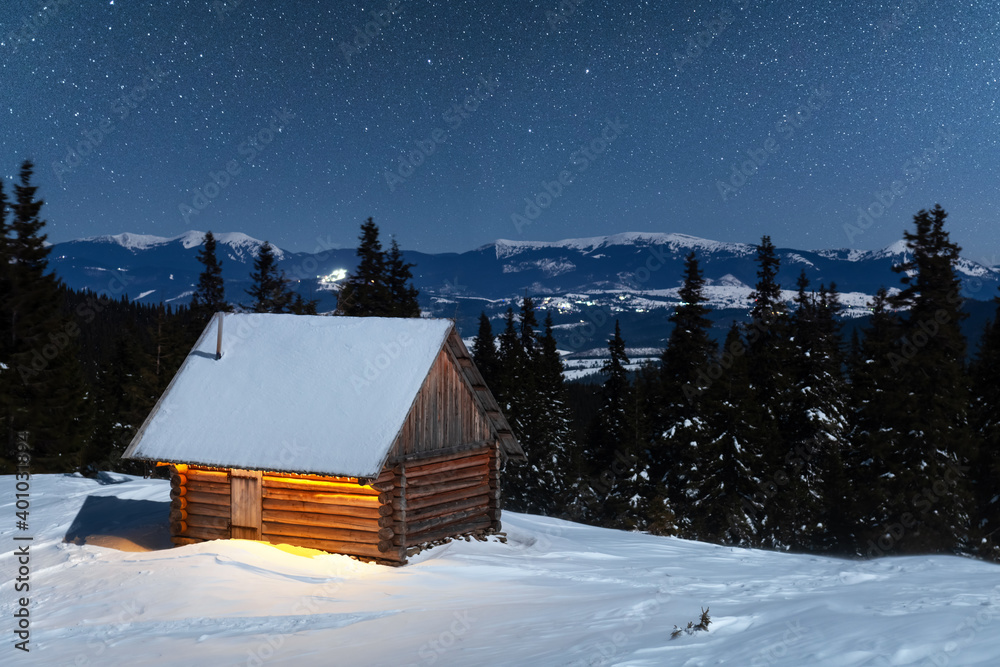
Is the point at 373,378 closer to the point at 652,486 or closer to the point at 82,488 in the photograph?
the point at 82,488

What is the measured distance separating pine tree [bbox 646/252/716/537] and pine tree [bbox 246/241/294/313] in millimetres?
24094

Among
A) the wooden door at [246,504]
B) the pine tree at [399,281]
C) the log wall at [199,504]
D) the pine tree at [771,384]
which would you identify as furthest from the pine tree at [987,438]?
the pine tree at [399,281]

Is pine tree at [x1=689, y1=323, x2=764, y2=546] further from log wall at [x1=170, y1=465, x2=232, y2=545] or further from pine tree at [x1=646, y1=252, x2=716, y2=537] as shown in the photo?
log wall at [x1=170, y1=465, x2=232, y2=545]

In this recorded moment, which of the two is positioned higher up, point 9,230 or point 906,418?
point 9,230

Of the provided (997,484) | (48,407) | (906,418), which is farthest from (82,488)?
(997,484)

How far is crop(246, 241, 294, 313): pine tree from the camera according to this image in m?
47.0

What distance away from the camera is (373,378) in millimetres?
19062

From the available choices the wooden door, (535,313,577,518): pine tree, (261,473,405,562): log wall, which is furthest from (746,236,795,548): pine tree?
the wooden door

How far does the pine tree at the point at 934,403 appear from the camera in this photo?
95.6 feet

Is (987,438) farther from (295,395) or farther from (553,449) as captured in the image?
(295,395)

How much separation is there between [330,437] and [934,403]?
2459 cm

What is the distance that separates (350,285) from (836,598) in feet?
122

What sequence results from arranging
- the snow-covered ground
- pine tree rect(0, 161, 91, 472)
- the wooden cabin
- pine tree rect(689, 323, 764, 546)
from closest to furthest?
1. the snow-covered ground
2. the wooden cabin
3. pine tree rect(689, 323, 764, 546)
4. pine tree rect(0, 161, 91, 472)

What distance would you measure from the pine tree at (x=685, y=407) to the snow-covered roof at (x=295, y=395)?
777 inches
